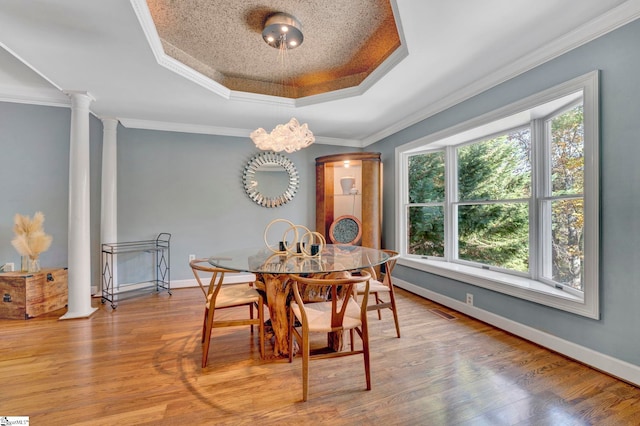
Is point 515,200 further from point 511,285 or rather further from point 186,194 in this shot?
point 186,194

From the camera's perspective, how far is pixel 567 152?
2281 mm

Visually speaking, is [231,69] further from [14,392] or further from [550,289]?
[550,289]

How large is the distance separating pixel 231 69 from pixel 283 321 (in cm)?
263

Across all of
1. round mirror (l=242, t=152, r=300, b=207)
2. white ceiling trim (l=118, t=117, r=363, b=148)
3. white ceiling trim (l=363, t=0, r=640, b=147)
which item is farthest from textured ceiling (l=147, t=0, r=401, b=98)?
round mirror (l=242, t=152, r=300, b=207)

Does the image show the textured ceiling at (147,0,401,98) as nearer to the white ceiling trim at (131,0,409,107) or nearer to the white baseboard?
the white ceiling trim at (131,0,409,107)

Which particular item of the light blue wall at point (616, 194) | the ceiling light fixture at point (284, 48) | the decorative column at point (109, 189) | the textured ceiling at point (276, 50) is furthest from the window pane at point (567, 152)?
the decorative column at point (109, 189)

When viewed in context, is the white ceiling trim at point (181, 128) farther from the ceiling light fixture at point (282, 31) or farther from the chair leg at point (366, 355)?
the chair leg at point (366, 355)

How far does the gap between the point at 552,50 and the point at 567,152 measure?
835 millimetres

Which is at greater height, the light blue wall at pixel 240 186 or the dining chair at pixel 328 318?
the light blue wall at pixel 240 186

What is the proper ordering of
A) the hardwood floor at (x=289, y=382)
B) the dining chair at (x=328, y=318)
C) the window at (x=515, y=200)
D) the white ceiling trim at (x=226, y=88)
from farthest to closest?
the window at (x=515, y=200)
the white ceiling trim at (x=226, y=88)
the dining chair at (x=328, y=318)
the hardwood floor at (x=289, y=382)

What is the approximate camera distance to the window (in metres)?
1.97

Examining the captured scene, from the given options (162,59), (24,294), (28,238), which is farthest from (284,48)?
(24,294)

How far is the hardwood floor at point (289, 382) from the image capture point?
1468mm

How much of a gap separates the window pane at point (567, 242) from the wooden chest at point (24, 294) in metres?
5.17
